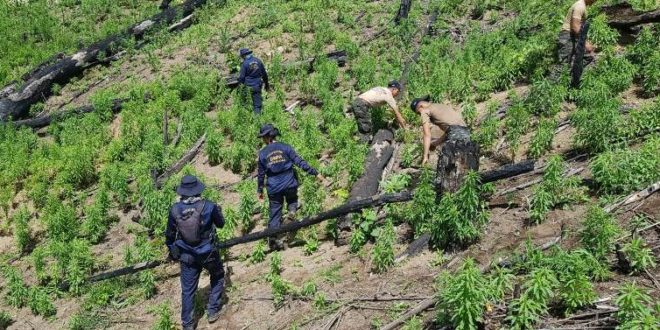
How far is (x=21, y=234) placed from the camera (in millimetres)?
11008

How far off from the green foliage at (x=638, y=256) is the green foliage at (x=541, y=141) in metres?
3.30

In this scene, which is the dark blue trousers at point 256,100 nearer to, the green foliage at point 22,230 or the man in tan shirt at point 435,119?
the man in tan shirt at point 435,119

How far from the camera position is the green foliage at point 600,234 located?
6.13 m

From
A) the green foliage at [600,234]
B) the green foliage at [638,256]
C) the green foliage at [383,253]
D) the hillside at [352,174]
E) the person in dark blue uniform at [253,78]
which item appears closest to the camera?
the green foliage at [638,256]

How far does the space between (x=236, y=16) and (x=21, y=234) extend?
Result: 13.0 metres

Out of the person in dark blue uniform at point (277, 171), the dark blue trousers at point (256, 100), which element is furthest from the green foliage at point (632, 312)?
the dark blue trousers at point (256, 100)

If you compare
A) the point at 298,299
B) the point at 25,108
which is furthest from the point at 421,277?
the point at 25,108

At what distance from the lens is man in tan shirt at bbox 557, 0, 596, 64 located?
1102 cm

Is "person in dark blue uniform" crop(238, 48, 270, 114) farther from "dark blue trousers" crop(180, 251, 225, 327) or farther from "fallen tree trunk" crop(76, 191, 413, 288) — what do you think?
"dark blue trousers" crop(180, 251, 225, 327)

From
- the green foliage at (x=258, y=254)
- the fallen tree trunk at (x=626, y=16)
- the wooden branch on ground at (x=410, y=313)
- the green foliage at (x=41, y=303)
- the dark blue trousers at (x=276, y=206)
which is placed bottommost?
the green foliage at (x=41, y=303)

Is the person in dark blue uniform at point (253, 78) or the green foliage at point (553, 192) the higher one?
the green foliage at point (553, 192)

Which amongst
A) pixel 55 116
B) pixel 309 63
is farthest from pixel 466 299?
pixel 55 116

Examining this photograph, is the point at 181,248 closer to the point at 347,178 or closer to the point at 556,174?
the point at 347,178

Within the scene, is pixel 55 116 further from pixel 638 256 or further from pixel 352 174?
pixel 638 256
